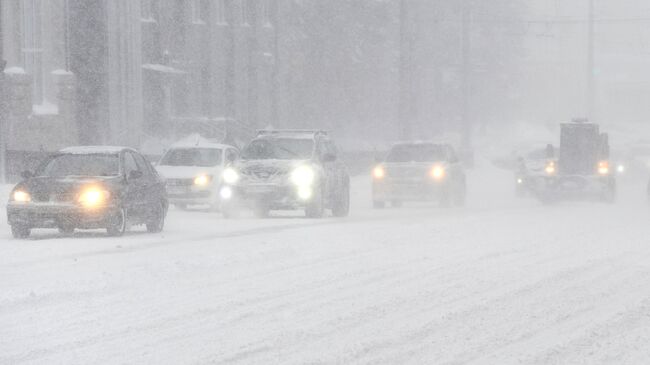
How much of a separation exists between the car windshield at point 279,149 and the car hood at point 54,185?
7240mm

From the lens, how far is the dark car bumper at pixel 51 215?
72.8 feet

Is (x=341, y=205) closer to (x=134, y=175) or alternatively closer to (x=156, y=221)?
(x=156, y=221)

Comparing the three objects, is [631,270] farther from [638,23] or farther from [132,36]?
[638,23]

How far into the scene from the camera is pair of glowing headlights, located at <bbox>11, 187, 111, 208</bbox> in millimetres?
22344

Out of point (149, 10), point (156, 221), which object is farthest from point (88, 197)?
point (149, 10)

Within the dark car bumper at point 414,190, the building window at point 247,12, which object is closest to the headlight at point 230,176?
the dark car bumper at point 414,190

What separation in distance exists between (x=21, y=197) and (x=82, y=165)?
1.47m

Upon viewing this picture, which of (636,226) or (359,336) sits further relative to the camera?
(636,226)

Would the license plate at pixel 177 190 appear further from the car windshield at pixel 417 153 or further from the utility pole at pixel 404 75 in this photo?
the utility pole at pixel 404 75

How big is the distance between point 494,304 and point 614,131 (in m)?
88.5

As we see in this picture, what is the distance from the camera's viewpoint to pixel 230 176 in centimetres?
2928

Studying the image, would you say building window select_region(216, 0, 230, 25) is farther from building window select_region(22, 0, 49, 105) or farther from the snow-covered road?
the snow-covered road

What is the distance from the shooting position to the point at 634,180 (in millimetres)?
53906

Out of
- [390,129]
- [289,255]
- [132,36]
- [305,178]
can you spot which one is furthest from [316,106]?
[289,255]
